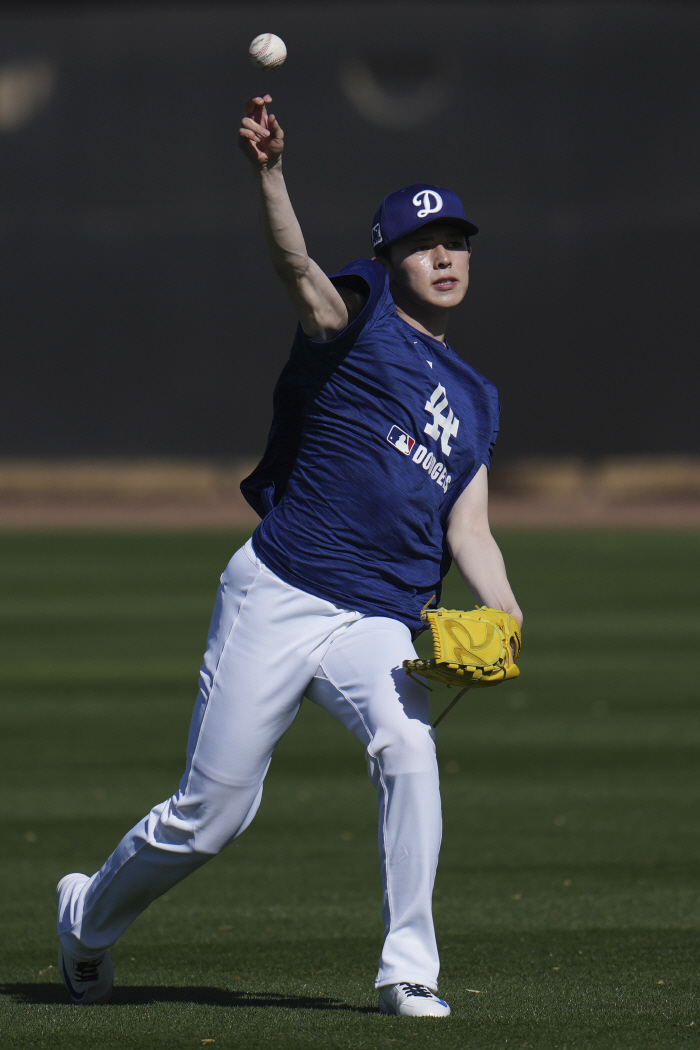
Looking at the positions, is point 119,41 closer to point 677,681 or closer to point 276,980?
point 677,681

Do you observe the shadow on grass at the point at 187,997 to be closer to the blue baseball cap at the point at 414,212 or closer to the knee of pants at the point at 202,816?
the knee of pants at the point at 202,816

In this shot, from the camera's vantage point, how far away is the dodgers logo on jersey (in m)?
3.93

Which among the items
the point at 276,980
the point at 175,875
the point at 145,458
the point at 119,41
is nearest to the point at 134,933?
the point at 276,980

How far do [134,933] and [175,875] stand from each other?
1.22m

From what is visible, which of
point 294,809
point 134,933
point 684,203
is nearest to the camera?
point 134,933

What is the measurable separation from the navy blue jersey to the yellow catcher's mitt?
17 cm

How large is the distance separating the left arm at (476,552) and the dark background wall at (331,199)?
74.4ft

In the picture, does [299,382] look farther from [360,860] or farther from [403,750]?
[360,860]

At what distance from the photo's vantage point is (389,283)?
402 centimetres

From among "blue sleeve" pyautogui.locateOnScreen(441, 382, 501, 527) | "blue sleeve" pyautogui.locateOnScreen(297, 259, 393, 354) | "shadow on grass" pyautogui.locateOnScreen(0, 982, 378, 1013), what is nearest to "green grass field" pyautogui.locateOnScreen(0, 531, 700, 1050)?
"shadow on grass" pyautogui.locateOnScreen(0, 982, 378, 1013)

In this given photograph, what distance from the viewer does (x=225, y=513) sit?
1001 inches

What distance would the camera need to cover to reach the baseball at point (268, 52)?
381 cm

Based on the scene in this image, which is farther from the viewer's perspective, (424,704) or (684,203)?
(684,203)

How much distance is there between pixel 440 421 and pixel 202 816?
1170 millimetres
